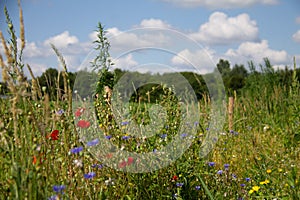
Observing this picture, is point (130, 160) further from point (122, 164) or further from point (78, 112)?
point (78, 112)

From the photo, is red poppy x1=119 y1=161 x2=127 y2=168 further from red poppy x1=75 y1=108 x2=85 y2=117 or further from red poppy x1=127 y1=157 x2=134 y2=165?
red poppy x1=75 y1=108 x2=85 y2=117

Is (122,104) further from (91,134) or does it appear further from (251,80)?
(251,80)

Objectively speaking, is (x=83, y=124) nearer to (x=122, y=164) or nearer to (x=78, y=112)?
(x=78, y=112)

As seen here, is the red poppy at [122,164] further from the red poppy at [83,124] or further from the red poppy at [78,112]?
the red poppy at [78,112]

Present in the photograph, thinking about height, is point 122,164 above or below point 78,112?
below

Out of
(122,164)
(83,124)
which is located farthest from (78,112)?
(122,164)

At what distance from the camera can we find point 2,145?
6.97 feet

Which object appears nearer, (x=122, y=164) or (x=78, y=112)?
(x=122, y=164)

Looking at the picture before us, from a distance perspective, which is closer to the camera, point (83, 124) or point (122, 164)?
point (122, 164)

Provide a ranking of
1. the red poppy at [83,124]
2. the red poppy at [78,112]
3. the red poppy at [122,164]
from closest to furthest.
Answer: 1. the red poppy at [122,164]
2. the red poppy at [83,124]
3. the red poppy at [78,112]

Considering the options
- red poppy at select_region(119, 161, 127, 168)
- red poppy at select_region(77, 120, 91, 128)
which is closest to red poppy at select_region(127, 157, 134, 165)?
red poppy at select_region(119, 161, 127, 168)

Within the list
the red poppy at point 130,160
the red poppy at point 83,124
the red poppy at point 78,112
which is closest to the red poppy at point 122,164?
the red poppy at point 130,160

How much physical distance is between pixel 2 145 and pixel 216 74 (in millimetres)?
2720

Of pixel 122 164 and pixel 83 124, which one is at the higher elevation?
pixel 83 124
